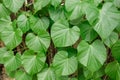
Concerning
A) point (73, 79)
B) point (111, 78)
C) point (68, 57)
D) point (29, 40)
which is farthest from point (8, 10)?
point (111, 78)

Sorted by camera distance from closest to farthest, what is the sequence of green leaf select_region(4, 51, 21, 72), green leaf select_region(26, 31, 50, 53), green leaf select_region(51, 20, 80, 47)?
1. green leaf select_region(51, 20, 80, 47)
2. green leaf select_region(26, 31, 50, 53)
3. green leaf select_region(4, 51, 21, 72)

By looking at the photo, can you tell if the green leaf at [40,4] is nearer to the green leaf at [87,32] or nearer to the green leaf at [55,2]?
the green leaf at [55,2]

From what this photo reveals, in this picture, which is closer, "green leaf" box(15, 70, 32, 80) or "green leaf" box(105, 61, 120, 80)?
"green leaf" box(105, 61, 120, 80)

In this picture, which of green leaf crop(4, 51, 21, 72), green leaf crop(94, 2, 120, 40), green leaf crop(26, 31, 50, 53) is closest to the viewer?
green leaf crop(94, 2, 120, 40)

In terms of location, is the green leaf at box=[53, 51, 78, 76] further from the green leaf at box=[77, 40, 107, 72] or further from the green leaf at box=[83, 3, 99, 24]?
the green leaf at box=[83, 3, 99, 24]

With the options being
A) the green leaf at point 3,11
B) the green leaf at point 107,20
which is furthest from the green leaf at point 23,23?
the green leaf at point 107,20

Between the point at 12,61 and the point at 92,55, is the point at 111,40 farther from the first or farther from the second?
the point at 12,61

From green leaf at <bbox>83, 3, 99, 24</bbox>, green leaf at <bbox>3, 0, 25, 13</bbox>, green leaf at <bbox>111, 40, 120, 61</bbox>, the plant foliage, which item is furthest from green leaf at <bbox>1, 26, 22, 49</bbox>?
green leaf at <bbox>111, 40, 120, 61</bbox>
